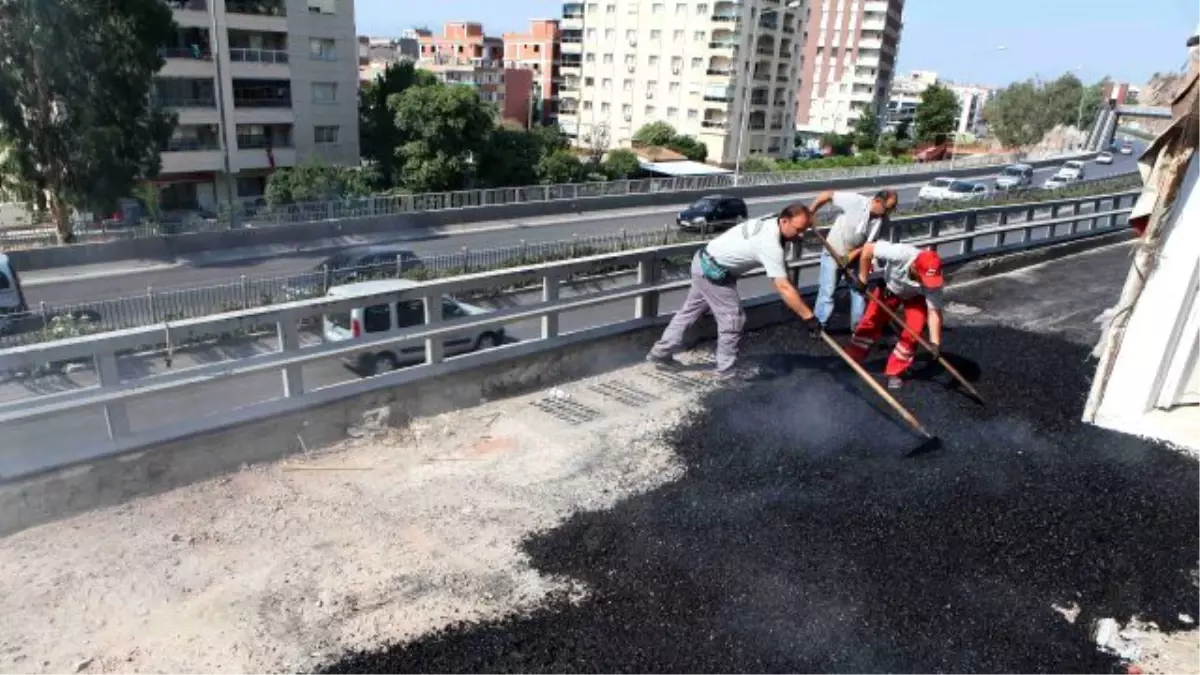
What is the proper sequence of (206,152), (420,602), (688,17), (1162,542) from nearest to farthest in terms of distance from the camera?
1. (420,602)
2. (1162,542)
3. (206,152)
4. (688,17)

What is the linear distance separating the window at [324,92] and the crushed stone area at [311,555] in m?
42.6

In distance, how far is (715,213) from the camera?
3331cm

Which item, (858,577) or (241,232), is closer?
(858,577)

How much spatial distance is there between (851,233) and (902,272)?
84 cm

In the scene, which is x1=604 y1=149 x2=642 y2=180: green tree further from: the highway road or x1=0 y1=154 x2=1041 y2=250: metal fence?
the highway road

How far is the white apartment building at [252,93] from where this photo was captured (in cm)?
3878

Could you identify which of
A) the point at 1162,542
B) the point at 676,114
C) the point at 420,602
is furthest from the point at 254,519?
the point at 676,114

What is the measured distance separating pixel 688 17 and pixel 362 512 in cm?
7062

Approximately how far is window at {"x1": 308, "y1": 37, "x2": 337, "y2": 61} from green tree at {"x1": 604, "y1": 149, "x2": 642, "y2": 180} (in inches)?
666

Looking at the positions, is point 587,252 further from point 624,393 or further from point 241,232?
point 624,393

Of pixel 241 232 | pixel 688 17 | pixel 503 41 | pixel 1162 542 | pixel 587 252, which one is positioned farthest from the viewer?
pixel 503 41

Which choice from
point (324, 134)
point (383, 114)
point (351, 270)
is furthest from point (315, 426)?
point (383, 114)

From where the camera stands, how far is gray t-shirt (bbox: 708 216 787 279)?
19.9ft

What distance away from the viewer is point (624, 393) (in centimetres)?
626
